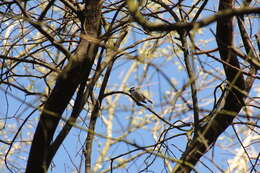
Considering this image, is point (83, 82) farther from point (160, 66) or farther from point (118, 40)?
point (160, 66)

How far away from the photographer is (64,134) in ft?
7.00

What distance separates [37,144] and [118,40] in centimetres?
99

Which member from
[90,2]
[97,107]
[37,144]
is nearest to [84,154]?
[97,107]

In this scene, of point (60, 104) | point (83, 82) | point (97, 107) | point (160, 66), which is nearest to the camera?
point (160, 66)

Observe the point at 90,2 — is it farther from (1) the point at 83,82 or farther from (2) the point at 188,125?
(2) the point at 188,125

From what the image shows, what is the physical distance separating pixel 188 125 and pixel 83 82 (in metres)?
0.65

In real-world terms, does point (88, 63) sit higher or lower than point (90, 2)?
lower

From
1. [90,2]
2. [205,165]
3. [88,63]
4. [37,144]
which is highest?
[90,2]

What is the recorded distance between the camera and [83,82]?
2.33 metres

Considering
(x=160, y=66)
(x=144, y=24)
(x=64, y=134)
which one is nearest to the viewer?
(x=144, y=24)

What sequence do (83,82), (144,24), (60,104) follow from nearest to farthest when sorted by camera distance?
→ (144,24) < (60,104) < (83,82)

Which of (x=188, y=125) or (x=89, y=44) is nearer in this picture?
(x=89, y=44)

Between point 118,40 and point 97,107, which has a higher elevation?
point 118,40

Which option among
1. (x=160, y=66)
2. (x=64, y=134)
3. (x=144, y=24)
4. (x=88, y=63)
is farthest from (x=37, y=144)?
(x=144, y=24)
